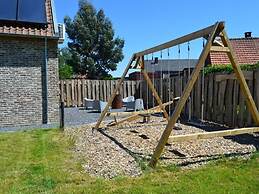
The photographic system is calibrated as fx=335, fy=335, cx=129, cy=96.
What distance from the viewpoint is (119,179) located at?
16.4 feet

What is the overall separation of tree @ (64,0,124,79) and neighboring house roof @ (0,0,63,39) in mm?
28434

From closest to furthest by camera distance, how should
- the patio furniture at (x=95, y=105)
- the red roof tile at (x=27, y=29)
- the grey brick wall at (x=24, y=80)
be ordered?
1. the red roof tile at (x=27, y=29)
2. the grey brick wall at (x=24, y=80)
3. the patio furniture at (x=95, y=105)

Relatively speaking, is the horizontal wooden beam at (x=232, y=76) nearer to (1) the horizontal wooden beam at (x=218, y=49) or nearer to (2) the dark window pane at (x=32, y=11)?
(1) the horizontal wooden beam at (x=218, y=49)

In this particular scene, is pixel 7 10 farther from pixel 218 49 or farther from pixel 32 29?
pixel 218 49

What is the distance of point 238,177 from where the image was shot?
491 cm

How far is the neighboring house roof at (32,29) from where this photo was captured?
1173 cm

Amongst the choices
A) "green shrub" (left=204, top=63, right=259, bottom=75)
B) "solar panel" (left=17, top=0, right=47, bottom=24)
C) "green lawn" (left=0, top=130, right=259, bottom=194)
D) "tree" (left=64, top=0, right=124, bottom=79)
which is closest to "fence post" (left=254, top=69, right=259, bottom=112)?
"green shrub" (left=204, top=63, right=259, bottom=75)

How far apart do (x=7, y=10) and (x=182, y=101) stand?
894 cm

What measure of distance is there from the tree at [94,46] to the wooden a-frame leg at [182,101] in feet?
117

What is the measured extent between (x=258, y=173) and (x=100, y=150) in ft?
11.0

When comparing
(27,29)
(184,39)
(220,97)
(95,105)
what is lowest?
(95,105)

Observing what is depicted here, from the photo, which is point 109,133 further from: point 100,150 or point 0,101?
point 0,101

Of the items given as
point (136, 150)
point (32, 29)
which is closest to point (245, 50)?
point (32, 29)

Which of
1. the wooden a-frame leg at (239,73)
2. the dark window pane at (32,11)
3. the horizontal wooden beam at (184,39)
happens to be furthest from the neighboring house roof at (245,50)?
the wooden a-frame leg at (239,73)
